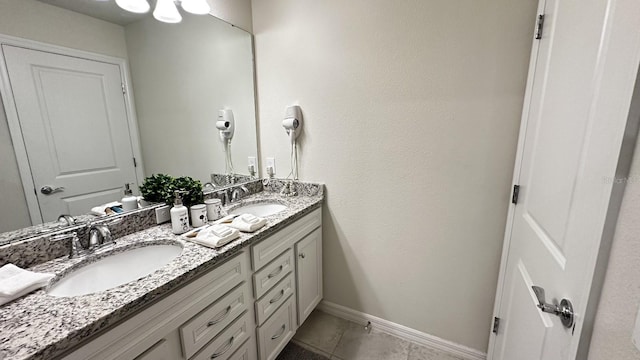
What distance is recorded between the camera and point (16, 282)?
816mm

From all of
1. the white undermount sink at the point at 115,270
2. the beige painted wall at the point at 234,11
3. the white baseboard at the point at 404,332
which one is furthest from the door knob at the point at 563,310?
the beige painted wall at the point at 234,11

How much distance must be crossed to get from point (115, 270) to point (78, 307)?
382 mm

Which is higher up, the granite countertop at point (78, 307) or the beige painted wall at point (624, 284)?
the beige painted wall at point (624, 284)

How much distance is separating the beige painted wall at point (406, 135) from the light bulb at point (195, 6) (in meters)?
0.43

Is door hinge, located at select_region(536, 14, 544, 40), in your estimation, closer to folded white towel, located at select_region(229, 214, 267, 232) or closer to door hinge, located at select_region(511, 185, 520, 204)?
door hinge, located at select_region(511, 185, 520, 204)

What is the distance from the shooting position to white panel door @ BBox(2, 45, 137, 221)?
1.01 m

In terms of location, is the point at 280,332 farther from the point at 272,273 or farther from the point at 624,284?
the point at 624,284

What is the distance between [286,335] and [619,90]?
1.74 m

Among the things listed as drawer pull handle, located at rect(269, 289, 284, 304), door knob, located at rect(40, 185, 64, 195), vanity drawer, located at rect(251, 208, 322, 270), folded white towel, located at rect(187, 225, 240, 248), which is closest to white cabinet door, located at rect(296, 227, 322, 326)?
vanity drawer, located at rect(251, 208, 322, 270)

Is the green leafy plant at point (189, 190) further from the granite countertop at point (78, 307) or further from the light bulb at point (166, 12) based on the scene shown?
the light bulb at point (166, 12)

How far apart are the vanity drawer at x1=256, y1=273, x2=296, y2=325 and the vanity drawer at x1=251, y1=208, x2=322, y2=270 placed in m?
0.19

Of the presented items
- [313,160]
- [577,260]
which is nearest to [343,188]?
[313,160]

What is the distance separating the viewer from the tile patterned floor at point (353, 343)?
168cm

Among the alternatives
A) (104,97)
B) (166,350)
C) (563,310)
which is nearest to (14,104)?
(104,97)
